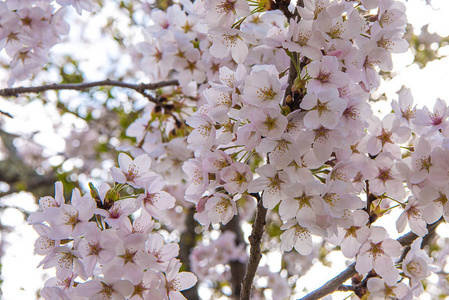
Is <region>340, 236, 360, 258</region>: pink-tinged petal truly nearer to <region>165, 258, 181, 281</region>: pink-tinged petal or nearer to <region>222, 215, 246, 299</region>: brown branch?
<region>165, 258, 181, 281</region>: pink-tinged petal

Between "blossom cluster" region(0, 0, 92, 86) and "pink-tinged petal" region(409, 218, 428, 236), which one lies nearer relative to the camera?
"pink-tinged petal" region(409, 218, 428, 236)

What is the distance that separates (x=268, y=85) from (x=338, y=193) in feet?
1.12

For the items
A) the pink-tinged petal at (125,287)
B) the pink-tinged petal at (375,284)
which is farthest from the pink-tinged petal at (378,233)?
the pink-tinged petal at (125,287)

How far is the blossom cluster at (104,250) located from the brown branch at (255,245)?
201mm

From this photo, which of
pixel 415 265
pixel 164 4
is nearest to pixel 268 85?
pixel 415 265

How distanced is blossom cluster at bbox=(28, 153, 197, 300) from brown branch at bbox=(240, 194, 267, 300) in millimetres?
201

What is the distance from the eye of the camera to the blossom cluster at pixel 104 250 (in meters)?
1.23

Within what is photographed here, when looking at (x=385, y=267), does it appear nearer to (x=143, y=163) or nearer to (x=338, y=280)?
(x=338, y=280)

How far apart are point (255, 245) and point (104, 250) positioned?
46cm

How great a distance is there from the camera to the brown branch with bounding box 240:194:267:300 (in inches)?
52.5


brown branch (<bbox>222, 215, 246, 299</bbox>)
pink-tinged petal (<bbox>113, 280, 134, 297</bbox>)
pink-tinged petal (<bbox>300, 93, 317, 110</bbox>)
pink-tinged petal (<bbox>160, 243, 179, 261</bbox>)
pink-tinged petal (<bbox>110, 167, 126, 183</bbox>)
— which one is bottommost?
brown branch (<bbox>222, 215, 246, 299</bbox>)

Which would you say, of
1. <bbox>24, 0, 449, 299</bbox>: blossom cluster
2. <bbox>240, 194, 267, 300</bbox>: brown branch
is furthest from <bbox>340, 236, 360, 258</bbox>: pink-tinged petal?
<bbox>240, 194, 267, 300</bbox>: brown branch

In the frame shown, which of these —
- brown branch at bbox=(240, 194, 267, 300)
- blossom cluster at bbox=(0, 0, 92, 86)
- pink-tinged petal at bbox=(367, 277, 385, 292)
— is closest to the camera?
brown branch at bbox=(240, 194, 267, 300)

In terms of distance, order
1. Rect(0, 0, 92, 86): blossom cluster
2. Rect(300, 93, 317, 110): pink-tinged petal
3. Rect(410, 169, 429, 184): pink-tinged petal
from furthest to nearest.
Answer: Rect(0, 0, 92, 86): blossom cluster → Rect(410, 169, 429, 184): pink-tinged petal → Rect(300, 93, 317, 110): pink-tinged petal
